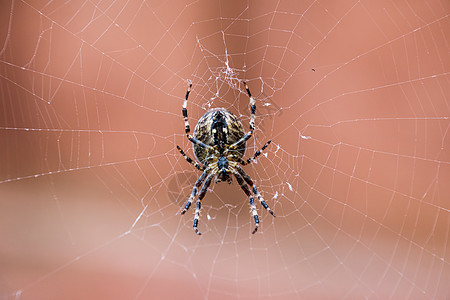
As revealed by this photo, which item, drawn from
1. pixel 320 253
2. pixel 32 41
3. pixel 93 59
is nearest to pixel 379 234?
pixel 320 253

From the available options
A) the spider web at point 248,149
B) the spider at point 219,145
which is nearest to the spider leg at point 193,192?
the spider at point 219,145

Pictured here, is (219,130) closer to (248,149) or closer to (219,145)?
(219,145)

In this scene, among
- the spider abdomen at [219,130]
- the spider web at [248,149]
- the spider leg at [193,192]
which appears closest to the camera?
the spider abdomen at [219,130]

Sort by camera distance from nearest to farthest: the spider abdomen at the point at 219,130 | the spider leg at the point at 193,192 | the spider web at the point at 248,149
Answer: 1. the spider abdomen at the point at 219,130
2. the spider leg at the point at 193,192
3. the spider web at the point at 248,149

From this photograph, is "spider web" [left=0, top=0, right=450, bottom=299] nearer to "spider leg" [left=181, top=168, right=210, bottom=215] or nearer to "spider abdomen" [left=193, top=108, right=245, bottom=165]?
"spider leg" [left=181, top=168, right=210, bottom=215]

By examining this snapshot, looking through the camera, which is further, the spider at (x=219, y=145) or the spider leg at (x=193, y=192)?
the spider leg at (x=193, y=192)

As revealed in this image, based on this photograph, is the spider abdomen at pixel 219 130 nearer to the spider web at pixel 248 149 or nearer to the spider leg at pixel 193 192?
the spider leg at pixel 193 192

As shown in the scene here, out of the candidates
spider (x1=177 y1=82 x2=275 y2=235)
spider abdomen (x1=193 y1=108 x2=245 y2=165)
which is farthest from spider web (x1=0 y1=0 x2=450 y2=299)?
spider abdomen (x1=193 y1=108 x2=245 y2=165)
